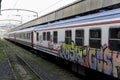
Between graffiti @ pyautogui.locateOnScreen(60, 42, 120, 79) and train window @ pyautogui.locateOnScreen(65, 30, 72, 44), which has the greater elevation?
train window @ pyautogui.locateOnScreen(65, 30, 72, 44)

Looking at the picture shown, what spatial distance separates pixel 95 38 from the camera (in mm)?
10586

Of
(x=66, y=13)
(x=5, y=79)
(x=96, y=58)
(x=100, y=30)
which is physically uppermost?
(x=66, y=13)

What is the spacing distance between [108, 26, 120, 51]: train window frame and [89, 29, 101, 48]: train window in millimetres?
862

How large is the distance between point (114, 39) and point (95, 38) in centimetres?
150

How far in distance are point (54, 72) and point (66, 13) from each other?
878 centimetres

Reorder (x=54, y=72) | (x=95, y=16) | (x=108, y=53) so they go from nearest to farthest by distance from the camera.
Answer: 1. (x=108, y=53)
2. (x=95, y=16)
3. (x=54, y=72)

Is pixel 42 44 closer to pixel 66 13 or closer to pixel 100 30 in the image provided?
pixel 66 13

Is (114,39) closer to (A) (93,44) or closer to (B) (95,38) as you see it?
(B) (95,38)

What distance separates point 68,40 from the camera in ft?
47.2

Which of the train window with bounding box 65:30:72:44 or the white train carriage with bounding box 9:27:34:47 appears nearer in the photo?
the train window with bounding box 65:30:72:44

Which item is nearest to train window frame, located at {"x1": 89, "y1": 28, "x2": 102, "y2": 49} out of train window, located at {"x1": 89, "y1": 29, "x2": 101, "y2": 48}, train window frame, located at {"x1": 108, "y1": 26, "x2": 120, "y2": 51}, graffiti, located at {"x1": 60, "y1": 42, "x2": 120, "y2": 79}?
train window, located at {"x1": 89, "y1": 29, "x2": 101, "y2": 48}

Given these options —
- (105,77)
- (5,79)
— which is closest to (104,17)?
(105,77)

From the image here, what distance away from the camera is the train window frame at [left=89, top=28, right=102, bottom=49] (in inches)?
401

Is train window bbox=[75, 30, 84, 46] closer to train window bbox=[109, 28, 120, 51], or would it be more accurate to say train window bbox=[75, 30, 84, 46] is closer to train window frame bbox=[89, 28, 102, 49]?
train window frame bbox=[89, 28, 102, 49]
